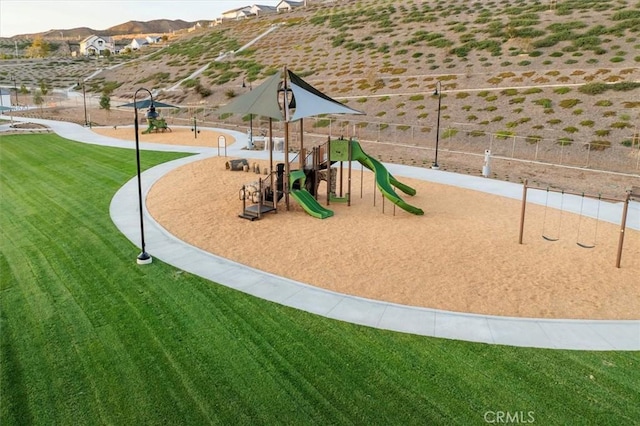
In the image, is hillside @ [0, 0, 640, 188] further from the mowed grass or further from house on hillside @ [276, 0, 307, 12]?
house on hillside @ [276, 0, 307, 12]

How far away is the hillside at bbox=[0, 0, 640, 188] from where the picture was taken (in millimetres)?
34000

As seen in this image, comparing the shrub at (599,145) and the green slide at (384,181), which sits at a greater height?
the shrub at (599,145)

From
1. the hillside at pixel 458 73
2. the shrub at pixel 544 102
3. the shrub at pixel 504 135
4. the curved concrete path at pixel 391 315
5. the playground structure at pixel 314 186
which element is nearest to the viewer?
the curved concrete path at pixel 391 315

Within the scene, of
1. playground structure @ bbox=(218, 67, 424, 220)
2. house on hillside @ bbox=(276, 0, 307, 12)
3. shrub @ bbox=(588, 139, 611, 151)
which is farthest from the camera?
house on hillside @ bbox=(276, 0, 307, 12)

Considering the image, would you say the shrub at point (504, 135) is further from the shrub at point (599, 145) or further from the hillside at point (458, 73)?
the shrub at point (599, 145)

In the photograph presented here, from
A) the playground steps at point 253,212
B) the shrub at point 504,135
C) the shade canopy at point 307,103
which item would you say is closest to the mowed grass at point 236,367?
the playground steps at point 253,212

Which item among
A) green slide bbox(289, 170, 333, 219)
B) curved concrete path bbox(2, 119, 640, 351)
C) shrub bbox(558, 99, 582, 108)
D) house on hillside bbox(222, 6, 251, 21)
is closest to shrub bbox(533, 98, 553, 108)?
shrub bbox(558, 99, 582, 108)

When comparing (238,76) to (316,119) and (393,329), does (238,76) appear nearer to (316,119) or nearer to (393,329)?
(316,119)

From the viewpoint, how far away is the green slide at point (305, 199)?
16188 mm

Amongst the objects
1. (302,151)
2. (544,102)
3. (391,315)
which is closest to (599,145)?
(544,102)

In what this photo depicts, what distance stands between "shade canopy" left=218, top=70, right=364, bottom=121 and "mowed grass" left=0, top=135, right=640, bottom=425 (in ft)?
23.5

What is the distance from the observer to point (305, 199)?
16.6 meters

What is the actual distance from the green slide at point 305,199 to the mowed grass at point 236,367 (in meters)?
6.24

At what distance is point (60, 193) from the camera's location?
1848 centimetres
